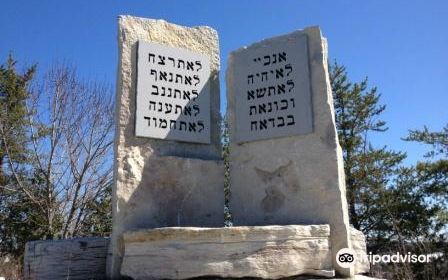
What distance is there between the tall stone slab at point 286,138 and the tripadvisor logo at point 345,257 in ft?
0.19

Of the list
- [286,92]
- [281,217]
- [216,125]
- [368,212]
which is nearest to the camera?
[281,217]

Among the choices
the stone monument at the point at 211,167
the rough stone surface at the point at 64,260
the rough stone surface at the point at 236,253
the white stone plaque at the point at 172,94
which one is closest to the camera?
the rough stone surface at the point at 236,253

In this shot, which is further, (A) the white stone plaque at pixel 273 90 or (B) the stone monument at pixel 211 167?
(A) the white stone plaque at pixel 273 90

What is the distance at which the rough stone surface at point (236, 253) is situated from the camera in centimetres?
340

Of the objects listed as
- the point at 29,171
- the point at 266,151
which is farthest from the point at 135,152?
the point at 29,171

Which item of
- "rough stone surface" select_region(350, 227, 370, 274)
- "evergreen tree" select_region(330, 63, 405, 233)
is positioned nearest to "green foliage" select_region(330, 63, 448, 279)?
"evergreen tree" select_region(330, 63, 405, 233)

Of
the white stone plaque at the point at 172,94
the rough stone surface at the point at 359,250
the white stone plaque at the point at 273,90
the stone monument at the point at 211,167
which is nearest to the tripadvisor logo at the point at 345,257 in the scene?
the stone monument at the point at 211,167

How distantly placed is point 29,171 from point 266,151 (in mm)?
11872

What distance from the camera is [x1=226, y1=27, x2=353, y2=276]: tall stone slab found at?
396 centimetres

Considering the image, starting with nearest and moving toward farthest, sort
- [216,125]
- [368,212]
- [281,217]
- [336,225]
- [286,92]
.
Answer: [336,225], [281,217], [286,92], [216,125], [368,212]

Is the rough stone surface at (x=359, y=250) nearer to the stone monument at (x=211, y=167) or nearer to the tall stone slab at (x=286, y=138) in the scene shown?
the stone monument at (x=211, y=167)

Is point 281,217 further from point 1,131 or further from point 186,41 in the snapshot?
point 1,131

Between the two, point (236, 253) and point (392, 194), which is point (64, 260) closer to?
point (236, 253)

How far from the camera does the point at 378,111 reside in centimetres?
1625
